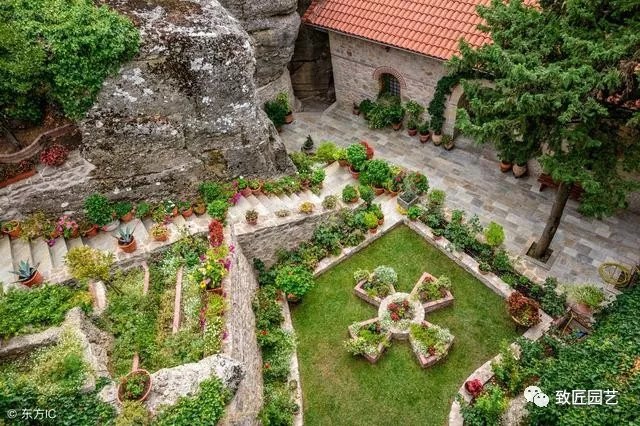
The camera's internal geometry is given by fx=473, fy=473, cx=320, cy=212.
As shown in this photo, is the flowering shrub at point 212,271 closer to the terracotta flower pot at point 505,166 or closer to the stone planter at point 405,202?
the stone planter at point 405,202

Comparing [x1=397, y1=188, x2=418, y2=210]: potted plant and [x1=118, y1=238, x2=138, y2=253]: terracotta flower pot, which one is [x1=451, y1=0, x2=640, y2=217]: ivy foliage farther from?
[x1=118, y1=238, x2=138, y2=253]: terracotta flower pot

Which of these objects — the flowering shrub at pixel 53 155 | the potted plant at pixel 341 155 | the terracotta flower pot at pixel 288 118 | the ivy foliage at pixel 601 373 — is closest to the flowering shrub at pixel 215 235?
the flowering shrub at pixel 53 155

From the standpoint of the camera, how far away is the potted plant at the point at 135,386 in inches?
348

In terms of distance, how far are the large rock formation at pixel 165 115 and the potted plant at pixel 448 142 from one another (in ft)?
25.0

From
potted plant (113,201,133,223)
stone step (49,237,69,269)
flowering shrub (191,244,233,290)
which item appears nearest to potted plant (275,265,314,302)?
flowering shrub (191,244,233,290)

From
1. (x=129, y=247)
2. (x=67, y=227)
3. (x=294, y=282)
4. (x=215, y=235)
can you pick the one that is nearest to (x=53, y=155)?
(x=67, y=227)

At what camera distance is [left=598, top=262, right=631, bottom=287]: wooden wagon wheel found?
13126 millimetres

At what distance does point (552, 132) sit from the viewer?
35.4 feet

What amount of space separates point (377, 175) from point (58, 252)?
32.2ft

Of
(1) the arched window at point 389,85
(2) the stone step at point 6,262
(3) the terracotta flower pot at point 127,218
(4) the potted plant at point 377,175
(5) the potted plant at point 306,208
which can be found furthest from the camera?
(1) the arched window at point 389,85

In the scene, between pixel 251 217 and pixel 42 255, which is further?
pixel 251 217

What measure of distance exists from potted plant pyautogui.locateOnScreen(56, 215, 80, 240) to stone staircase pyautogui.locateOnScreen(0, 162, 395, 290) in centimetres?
14

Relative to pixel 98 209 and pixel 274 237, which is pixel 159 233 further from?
pixel 274 237

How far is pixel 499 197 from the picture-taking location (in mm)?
16406
